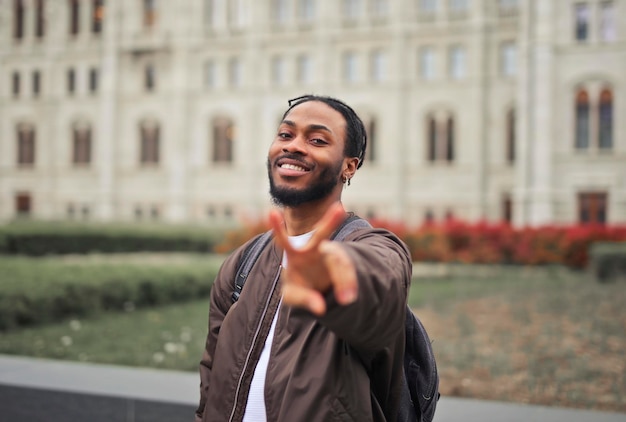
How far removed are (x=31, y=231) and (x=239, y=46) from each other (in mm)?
15367

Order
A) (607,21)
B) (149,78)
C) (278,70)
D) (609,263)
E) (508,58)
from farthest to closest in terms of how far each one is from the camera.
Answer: (149,78), (278,70), (508,58), (607,21), (609,263)

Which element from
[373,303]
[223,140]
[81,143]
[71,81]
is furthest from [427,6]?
[373,303]

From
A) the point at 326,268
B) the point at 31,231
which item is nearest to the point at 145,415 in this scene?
the point at 326,268

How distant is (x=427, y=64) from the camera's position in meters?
29.0

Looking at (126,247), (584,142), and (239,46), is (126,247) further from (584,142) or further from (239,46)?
(584,142)

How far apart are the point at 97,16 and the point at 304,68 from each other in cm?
1215

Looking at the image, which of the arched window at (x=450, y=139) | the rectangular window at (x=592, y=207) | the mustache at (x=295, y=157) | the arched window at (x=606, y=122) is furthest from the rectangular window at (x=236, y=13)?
the mustache at (x=295, y=157)

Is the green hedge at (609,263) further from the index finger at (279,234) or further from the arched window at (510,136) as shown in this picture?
the arched window at (510,136)

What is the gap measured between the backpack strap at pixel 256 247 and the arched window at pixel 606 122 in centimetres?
2466

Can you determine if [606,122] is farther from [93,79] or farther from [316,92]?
[93,79]

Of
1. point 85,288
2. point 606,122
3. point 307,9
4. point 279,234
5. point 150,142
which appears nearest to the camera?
point 279,234

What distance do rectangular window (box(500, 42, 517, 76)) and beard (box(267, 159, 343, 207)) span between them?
27.4 metres

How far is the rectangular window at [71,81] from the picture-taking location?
113ft

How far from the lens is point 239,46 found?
104ft
